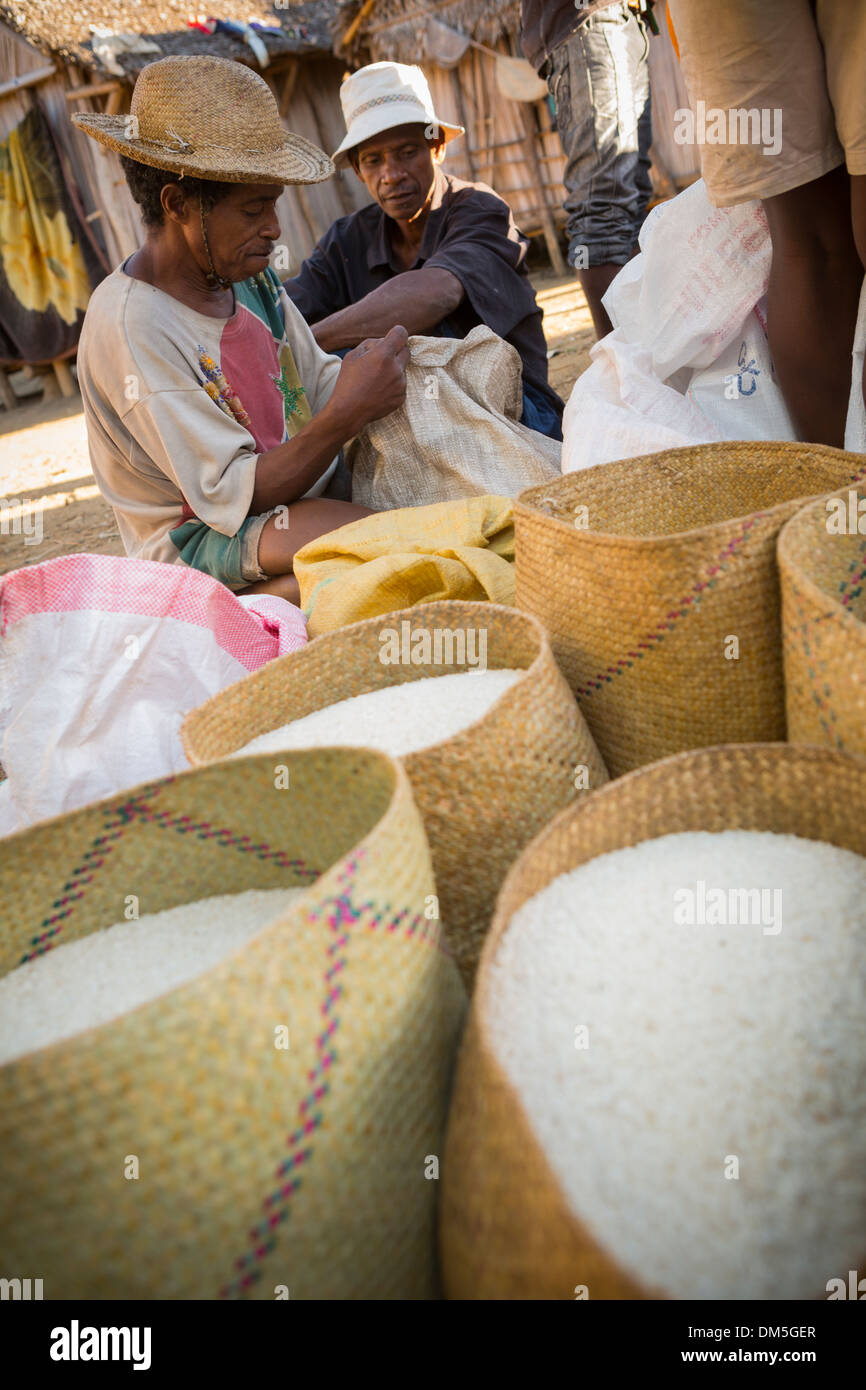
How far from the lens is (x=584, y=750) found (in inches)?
35.7

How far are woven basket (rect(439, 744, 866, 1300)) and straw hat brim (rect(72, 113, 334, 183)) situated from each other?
1786 mm

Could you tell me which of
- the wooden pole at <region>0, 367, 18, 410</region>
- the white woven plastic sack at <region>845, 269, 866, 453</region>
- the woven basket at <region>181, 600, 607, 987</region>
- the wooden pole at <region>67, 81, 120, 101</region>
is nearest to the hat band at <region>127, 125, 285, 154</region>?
the white woven plastic sack at <region>845, 269, 866, 453</region>

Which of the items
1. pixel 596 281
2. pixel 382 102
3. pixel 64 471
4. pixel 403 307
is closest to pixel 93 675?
pixel 403 307

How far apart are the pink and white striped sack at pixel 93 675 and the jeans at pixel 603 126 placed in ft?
7.37

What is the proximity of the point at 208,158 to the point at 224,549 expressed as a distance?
771 millimetres

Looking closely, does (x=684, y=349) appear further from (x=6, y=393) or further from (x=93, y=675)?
(x=6, y=393)

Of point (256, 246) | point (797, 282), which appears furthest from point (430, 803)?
point (256, 246)

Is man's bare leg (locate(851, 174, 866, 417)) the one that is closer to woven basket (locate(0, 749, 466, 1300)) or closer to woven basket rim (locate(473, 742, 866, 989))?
woven basket rim (locate(473, 742, 866, 989))

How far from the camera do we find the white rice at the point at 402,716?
3.14 feet

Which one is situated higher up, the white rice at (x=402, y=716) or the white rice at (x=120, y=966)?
the white rice at (x=402, y=716)

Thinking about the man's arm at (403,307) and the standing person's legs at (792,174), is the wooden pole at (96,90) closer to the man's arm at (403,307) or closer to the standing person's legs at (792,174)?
the man's arm at (403,307)

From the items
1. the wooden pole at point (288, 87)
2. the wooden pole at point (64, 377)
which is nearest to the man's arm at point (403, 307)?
the wooden pole at point (288, 87)

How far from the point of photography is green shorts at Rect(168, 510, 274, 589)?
2.18 meters

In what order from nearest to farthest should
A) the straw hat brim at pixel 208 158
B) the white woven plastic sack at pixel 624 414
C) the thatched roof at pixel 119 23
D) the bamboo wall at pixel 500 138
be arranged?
the white woven plastic sack at pixel 624 414 → the straw hat brim at pixel 208 158 → the thatched roof at pixel 119 23 → the bamboo wall at pixel 500 138
